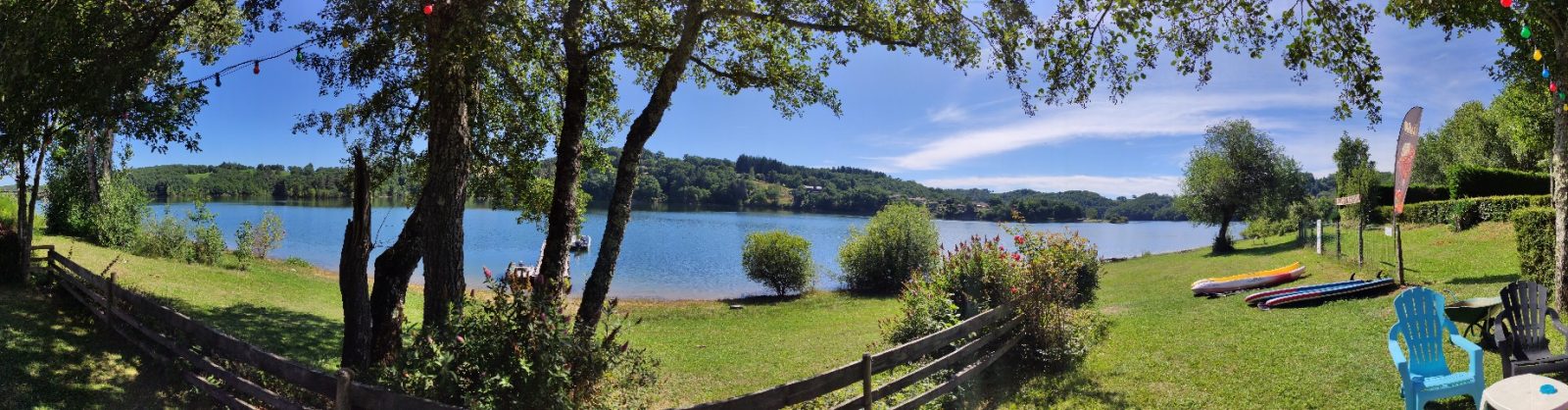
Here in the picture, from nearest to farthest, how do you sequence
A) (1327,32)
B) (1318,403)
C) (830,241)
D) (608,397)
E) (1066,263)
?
(608,397)
(1327,32)
(1318,403)
(1066,263)
(830,241)

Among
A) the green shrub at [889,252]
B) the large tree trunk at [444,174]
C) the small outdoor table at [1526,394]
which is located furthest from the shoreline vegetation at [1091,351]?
the green shrub at [889,252]

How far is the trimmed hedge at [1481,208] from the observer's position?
20.7 meters

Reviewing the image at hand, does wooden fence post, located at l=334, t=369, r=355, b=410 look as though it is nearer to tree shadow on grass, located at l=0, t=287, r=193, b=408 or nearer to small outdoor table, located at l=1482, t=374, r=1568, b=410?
tree shadow on grass, located at l=0, t=287, r=193, b=408

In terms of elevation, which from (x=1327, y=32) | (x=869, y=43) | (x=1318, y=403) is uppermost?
(x=869, y=43)

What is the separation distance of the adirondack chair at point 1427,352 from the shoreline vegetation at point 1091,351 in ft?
1.33

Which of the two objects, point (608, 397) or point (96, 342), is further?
point (96, 342)

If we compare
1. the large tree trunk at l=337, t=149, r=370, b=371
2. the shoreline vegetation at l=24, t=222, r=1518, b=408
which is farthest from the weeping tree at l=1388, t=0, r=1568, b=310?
the large tree trunk at l=337, t=149, r=370, b=371

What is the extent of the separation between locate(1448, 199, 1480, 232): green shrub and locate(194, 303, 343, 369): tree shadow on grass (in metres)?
30.4

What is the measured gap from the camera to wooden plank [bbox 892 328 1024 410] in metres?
5.97

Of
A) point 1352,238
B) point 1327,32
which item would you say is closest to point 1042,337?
point 1327,32

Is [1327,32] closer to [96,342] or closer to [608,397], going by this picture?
[608,397]

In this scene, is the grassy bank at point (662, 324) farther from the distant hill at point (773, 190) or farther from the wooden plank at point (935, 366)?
the distant hill at point (773, 190)

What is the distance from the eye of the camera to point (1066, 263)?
1006 centimetres

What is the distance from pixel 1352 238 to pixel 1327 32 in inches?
1057
